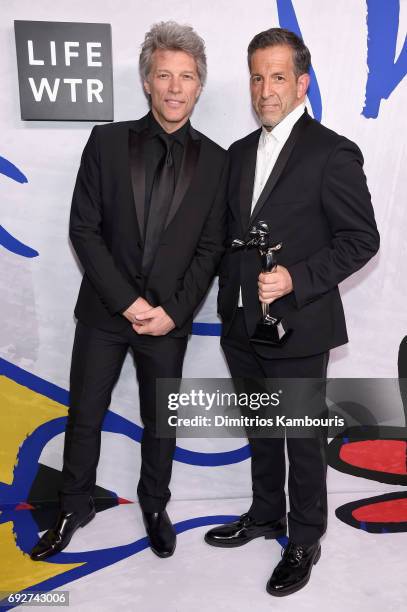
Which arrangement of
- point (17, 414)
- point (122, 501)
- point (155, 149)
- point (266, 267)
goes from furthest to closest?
point (122, 501) < point (17, 414) < point (155, 149) < point (266, 267)

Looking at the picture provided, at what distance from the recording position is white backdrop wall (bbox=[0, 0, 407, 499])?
8.27 ft

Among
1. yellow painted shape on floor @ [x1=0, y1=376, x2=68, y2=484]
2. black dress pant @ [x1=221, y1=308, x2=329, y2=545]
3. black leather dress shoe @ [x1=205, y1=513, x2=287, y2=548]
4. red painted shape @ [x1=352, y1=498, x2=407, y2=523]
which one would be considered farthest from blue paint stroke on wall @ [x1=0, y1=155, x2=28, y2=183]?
red painted shape @ [x1=352, y1=498, x2=407, y2=523]

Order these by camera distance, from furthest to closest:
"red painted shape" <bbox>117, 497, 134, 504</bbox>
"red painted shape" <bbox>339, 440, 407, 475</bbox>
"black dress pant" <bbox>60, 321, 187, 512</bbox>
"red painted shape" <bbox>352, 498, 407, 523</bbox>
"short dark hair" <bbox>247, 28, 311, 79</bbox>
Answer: "red painted shape" <bbox>339, 440, 407, 475</bbox>, "red painted shape" <bbox>117, 497, 134, 504</bbox>, "red painted shape" <bbox>352, 498, 407, 523</bbox>, "black dress pant" <bbox>60, 321, 187, 512</bbox>, "short dark hair" <bbox>247, 28, 311, 79</bbox>

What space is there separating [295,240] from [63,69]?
46.0 inches

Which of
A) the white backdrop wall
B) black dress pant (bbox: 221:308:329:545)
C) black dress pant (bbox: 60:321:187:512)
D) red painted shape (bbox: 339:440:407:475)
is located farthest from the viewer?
red painted shape (bbox: 339:440:407:475)

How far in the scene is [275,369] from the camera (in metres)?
2.20

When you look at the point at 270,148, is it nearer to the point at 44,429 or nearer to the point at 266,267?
the point at 266,267

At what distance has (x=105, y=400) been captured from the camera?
2430 mm

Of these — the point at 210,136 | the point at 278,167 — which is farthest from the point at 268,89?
the point at 210,136

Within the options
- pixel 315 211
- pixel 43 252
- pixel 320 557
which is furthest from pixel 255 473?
pixel 43 252

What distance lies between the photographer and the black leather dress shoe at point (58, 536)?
238cm

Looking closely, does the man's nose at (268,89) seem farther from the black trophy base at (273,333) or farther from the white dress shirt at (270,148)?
the black trophy base at (273,333)

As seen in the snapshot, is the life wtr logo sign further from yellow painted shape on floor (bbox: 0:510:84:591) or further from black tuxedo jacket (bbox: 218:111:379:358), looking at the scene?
yellow painted shape on floor (bbox: 0:510:84:591)

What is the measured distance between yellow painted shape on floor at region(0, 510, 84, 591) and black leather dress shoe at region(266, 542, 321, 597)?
0.73 metres
